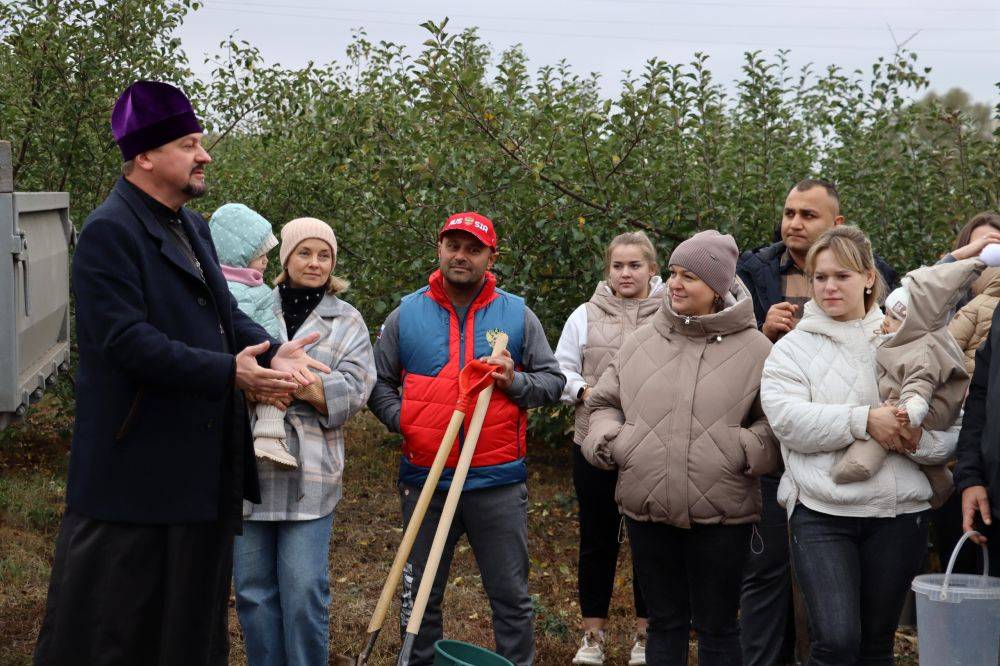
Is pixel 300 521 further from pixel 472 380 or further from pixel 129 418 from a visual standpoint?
pixel 129 418

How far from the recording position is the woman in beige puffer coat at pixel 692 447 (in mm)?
3814

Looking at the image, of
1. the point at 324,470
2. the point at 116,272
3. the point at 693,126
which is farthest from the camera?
the point at 693,126

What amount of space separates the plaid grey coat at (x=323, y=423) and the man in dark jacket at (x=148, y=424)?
603mm

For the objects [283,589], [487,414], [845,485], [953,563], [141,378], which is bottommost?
[283,589]

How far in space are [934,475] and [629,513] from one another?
1067 mm

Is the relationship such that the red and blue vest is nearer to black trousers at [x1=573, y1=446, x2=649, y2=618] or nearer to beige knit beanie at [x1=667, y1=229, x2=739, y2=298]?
beige knit beanie at [x1=667, y1=229, x2=739, y2=298]

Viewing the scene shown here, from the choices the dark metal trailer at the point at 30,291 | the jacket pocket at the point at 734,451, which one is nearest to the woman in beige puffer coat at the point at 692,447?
the jacket pocket at the point at 734,451

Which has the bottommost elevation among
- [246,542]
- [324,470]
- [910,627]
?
[910,627]

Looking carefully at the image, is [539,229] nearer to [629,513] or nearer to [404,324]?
[404,324]

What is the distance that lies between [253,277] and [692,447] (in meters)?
1.76

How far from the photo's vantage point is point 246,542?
12.7 feet

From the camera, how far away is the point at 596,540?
5184 mm

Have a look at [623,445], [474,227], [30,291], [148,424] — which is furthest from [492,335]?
[30,291]

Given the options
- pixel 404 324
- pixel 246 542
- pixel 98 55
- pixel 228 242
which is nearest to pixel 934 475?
pixel 404 324
